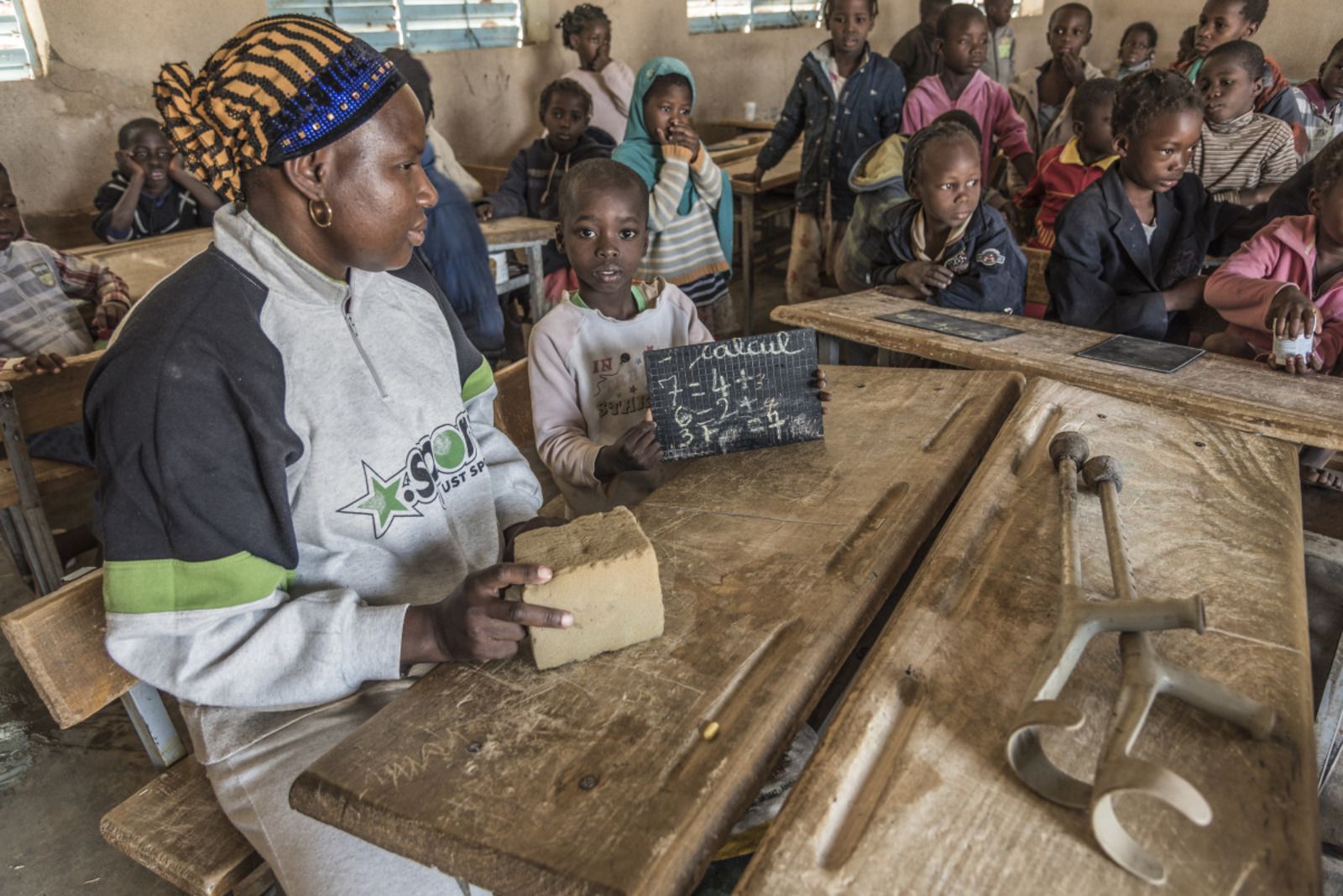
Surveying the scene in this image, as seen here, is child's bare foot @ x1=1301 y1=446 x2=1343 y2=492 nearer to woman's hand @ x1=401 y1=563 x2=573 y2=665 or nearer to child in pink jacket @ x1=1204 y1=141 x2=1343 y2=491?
child in pink jacket @ x1=1204 y1=141 x2=1343 y2=491

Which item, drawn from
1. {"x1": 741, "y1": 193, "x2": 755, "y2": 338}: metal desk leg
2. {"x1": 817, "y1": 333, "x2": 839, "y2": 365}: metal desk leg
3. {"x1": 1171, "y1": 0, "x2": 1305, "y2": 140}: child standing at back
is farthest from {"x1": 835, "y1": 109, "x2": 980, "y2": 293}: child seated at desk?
{"x1": 1171, "y1": 0, "x2": 1305, "y2": 140}: child standing at back

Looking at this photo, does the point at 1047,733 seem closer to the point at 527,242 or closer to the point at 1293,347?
the point at 1293,347

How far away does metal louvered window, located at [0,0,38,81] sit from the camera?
3.88 m

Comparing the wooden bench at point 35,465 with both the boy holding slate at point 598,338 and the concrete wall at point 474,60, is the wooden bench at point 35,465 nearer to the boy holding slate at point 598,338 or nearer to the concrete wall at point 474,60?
the boy holding slate at point 598,338

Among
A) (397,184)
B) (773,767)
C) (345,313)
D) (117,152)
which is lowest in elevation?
(773,767)

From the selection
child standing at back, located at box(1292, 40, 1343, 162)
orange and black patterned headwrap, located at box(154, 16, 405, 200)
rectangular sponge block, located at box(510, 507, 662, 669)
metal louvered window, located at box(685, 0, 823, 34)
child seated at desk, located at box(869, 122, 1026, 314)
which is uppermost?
metal louvered window, located at box(685, 0, 823, 34)

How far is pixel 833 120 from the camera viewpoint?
13.9 feet

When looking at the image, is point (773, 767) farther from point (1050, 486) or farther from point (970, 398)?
point (970, 398)

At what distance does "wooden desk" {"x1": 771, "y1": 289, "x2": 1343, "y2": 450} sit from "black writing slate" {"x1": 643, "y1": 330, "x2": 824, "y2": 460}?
66 centimetres

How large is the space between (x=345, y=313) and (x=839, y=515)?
77cm

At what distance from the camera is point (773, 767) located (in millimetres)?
856

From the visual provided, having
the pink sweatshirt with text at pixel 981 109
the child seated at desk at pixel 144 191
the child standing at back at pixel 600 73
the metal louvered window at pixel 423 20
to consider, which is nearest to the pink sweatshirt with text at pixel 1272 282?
the pink sweatshirt with text at pixel 981 109

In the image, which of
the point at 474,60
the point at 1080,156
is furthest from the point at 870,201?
the point at 474,60

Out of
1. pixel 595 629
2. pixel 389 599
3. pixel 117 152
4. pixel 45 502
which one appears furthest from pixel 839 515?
pixel 117 152
